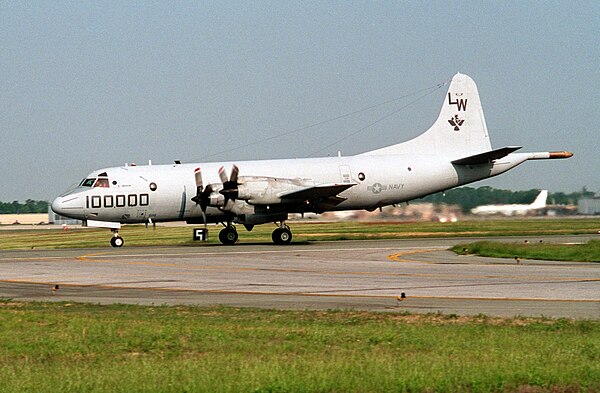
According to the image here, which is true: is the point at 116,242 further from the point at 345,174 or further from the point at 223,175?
the point at 345,174

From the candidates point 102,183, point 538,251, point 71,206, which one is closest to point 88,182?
point 102,183

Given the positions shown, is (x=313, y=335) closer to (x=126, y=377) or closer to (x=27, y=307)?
(x=126, y=377)

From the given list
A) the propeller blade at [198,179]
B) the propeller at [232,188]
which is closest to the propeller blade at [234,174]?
the propeller at [232,188]

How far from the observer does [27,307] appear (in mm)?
19875

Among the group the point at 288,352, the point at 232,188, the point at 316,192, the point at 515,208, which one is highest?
the point at 232,188

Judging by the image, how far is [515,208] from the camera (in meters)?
53.8

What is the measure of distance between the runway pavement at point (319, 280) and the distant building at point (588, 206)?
810 inches

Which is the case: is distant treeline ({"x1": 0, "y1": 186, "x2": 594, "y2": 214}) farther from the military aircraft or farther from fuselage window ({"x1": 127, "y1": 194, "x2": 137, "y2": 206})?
fuselage window ({"x1": 127, "y1": 194, "x2": 137, "y2": 206})

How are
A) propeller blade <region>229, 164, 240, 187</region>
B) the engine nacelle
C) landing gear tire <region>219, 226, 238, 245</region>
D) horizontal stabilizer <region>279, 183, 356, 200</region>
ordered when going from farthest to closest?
landing gear tire <region>219, 226, 238, 245</region>
the engine nacelle
propeller blade <region>229, 164, 240, 187</region>
horizontal stabilizer <region>279, 183, 356, 200</region>

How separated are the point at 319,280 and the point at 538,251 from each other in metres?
13.2

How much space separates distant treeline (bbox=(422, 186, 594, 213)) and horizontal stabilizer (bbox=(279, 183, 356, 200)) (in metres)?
9.07

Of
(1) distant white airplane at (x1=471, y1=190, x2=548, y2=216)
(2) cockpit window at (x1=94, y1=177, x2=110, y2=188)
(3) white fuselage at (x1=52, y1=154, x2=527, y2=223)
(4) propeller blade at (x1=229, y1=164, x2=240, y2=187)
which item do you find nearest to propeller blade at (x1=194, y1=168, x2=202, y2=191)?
(3) white fuselage at (x1=52, y1=154, x2=527, y2=223)

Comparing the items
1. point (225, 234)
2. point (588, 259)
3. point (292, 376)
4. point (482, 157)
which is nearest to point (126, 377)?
point (292, 376)

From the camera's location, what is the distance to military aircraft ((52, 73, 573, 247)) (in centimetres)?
4384
